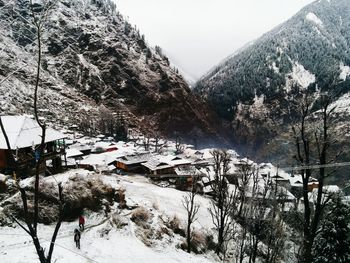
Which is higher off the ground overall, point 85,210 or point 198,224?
point 85,210

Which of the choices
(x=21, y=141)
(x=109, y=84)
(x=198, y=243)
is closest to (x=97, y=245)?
(x=198, y=243)

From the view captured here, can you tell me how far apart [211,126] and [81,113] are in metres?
82.0

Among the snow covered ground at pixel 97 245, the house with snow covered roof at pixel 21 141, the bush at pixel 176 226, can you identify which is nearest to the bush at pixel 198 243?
the snow covered ground at pixel 97 245

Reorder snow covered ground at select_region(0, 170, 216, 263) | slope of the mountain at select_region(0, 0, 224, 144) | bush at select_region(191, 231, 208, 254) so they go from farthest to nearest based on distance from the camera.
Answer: slope of the mountain at select_region(0, 0, 224, 144) < bush at select_region(191, 231, 208, 254) < snow covered ground at select_region(0, 170, 216, 263)

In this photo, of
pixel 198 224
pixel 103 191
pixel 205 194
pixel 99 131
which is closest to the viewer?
pixel 103 191

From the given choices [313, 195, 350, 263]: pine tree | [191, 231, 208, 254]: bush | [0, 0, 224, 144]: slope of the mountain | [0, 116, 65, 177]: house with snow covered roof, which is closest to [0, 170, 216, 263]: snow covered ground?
[191, 231, 208, 254]: bush

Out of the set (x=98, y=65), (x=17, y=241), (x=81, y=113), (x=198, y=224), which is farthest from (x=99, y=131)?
(x=17, y=241)

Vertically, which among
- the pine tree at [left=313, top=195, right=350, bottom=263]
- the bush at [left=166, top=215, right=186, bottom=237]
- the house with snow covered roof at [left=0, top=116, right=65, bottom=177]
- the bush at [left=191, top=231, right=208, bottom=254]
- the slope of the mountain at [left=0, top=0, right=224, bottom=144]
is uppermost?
the slope of the mountain at [left=0, top=0, right=224, bottom=144]

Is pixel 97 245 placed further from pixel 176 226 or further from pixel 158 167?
pixel 158 167

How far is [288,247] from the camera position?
3897 cm

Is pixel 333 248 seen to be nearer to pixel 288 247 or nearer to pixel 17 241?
pixel 288 247

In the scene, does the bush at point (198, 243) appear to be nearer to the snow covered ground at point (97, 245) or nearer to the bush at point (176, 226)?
the snow covered ground at point (97, 245)

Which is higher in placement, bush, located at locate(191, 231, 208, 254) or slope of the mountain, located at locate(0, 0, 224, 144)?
slope of the mountain, located at locate(0, 0, 224, 144)

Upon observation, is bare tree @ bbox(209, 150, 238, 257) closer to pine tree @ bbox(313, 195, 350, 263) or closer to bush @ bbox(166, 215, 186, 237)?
bush @ bbox(166, 215, 186, 237)
